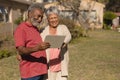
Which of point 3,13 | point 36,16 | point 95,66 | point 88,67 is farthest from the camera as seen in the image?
point 3,13

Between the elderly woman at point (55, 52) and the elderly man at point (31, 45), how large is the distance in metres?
0.38

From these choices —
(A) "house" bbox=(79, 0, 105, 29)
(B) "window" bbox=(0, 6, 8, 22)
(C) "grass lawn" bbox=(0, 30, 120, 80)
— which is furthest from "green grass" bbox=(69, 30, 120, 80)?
(A) "house" bbox=(79, 0, 105, 29)

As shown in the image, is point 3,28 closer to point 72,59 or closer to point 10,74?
point 72,59

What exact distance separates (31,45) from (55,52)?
0.66 metres

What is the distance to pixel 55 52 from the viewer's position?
5.27 meters

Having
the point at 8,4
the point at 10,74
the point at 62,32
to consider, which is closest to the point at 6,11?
the point at 8,4

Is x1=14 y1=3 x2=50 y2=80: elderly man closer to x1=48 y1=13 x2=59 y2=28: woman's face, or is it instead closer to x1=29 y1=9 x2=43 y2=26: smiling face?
x1=29 y1=9 x2=43 y2=26: smiling face

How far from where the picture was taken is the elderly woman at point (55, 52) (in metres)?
5.24

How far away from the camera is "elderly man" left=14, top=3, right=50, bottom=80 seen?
459 cm

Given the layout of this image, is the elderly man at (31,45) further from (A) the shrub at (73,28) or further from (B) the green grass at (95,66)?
(A) the shrub at (73,28)

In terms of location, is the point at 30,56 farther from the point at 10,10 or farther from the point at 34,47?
the point at 10,10

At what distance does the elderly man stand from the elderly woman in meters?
0.38

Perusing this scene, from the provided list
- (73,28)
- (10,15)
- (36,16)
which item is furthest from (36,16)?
(10,15)

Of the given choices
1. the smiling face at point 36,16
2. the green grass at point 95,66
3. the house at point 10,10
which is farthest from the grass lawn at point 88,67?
the house at point 10,10
